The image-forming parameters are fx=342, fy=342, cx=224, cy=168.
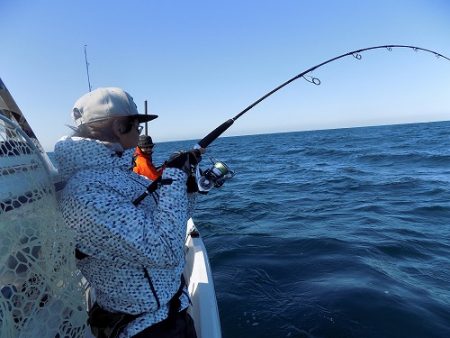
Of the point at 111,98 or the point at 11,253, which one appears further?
the point at 111,98

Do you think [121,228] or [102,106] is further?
[102,106]

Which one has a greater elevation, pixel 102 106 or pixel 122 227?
pixel 102 106

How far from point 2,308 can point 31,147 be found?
0.82 metres

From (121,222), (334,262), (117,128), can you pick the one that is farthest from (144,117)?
(334,262)

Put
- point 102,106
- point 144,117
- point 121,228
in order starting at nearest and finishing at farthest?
point 121,228
point 102,106
point 144,117

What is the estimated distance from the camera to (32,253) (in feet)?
5.23

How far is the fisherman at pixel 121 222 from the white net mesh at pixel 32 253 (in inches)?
3.9

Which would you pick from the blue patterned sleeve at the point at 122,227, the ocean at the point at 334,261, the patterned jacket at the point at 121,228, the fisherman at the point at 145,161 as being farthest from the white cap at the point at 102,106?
the fisherman at the point at 145,161

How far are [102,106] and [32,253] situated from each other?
2.59 ft

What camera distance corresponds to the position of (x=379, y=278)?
4.61m

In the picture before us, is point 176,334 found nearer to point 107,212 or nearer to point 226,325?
point 107,212

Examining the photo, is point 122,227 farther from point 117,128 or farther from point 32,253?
point 117,128

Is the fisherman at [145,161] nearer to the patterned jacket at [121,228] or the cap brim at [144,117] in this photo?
the cap brim at [144,117]

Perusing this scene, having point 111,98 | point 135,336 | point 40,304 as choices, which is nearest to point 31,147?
point 111,98
